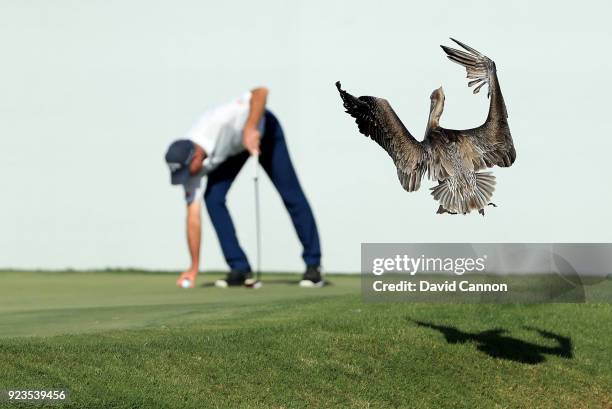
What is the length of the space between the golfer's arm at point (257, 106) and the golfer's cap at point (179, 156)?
1001 mm

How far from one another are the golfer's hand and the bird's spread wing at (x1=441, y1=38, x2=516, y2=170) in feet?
24.6

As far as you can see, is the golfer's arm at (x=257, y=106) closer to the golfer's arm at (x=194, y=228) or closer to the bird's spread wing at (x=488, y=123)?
the golfer's arm at (x=194, y=228)

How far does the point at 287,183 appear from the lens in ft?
70.2

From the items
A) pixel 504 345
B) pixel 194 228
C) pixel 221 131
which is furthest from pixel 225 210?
pixel 504 345

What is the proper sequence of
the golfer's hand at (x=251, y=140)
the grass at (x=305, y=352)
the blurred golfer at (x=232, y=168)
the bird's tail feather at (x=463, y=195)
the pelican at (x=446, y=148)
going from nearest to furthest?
1. the bird's tail feather at (x=463, y=195)
2. the pelican at (x=446, y=148)
3. the grass at (x=305, y=352)
4. the golfer's hand at (x=251, y=140)
5. the blurred golfer at (x=232, y=168)

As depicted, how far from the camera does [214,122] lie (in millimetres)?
20656

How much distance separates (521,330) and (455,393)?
243cm

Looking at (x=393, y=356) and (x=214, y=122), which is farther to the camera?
(x=214, y=122)

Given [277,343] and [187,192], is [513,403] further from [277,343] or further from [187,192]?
[187,192]

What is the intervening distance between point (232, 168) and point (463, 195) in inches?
410

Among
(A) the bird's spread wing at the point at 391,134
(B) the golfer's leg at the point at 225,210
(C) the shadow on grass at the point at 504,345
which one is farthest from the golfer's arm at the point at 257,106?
(A) the bird's spread wing at the point at 391,134

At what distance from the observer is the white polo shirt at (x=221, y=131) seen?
20.6m

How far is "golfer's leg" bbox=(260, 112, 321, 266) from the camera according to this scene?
21.3m

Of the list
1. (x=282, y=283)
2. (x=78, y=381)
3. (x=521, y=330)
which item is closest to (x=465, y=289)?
(x=521, y=330)
